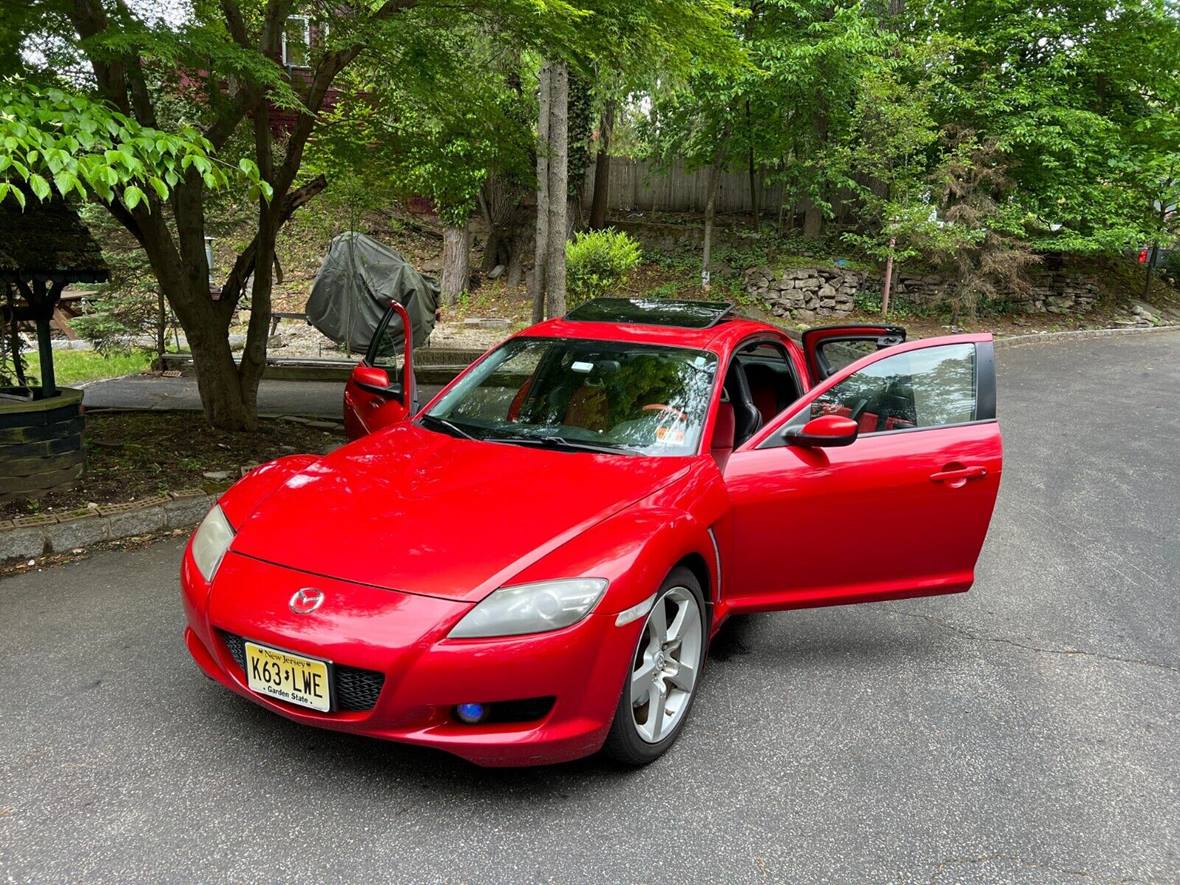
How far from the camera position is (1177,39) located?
694 inches

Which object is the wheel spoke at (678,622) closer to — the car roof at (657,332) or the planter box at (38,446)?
the car roof at (657,332)

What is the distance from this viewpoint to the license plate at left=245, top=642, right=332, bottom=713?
2.45 m

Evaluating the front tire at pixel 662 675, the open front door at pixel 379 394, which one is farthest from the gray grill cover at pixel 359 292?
the front tire at pixel 662 675

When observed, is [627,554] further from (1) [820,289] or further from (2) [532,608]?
(1) [820,289]

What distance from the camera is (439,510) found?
289cm

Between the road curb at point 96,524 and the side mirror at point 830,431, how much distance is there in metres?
3.88

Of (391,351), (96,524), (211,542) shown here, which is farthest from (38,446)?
(391,351)

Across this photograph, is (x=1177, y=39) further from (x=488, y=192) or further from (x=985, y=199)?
(x=488, y=192)

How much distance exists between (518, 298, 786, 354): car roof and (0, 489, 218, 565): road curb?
2.64 meters

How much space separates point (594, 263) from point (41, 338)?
1171 centimetres

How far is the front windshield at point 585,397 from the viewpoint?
11.5 ft

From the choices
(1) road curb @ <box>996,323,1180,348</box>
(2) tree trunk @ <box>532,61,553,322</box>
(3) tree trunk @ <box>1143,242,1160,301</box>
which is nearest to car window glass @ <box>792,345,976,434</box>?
(2) tree trunk @ <box>532,61,553,322</box>

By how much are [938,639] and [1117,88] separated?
20.4 m

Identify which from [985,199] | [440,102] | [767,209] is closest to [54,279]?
[440,102]
